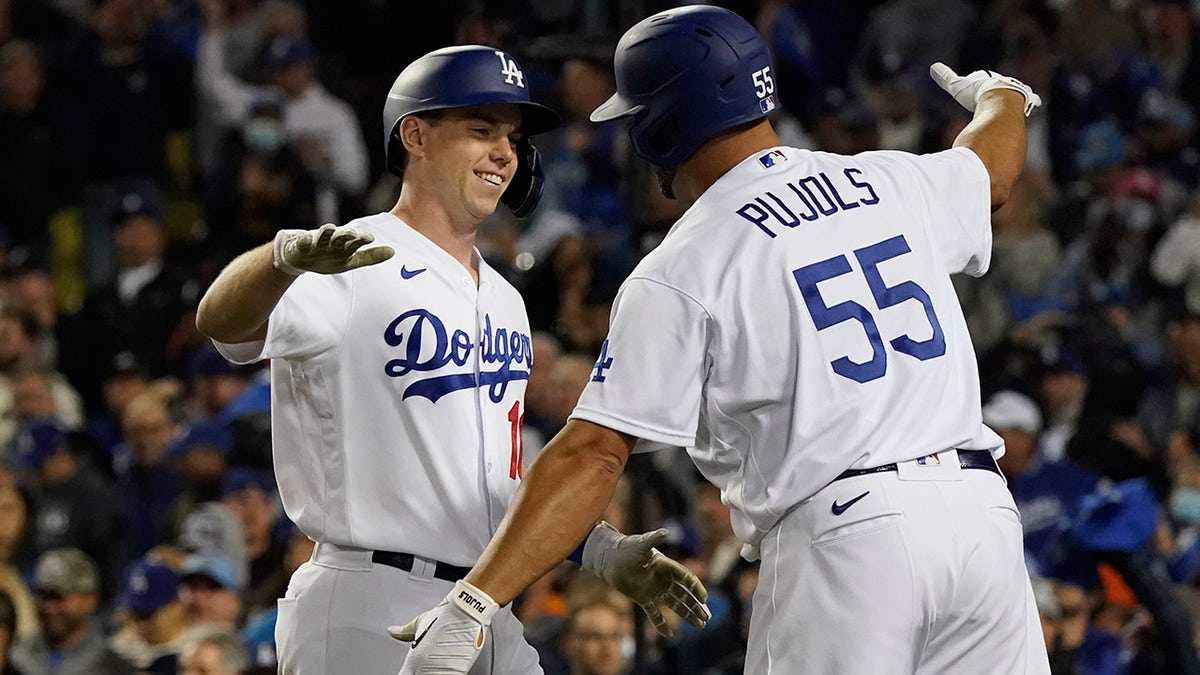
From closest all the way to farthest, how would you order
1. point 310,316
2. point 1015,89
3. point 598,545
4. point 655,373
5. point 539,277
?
point 655,373, point 310,316, point 598,545, point 1015,89, point 539,277

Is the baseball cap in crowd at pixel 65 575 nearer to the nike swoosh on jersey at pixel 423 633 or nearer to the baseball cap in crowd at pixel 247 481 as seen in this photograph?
the baseball cap in crowd at pixel 247 481

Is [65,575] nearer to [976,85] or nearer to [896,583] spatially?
[976,85]

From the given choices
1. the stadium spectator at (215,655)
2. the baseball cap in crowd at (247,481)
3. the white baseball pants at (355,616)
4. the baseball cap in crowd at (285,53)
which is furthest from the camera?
the baseball cap in crowd at (285,53)

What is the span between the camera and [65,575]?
7.15 metres

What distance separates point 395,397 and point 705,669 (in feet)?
9.20

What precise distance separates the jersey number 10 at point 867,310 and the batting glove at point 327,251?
841 millimetres

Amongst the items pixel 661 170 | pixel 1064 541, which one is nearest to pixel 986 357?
pixel 1064 541

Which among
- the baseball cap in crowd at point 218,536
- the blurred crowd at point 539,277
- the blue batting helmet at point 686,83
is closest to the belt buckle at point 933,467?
the blue batting helmet at point 686,83

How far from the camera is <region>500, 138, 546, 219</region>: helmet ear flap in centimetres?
454

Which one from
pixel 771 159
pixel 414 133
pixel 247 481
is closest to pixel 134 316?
pixel 247 481

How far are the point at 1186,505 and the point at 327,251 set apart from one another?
16.8 feet

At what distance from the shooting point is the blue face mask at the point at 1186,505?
7566 mm

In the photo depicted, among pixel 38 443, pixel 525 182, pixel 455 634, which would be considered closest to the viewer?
pixel 455 634

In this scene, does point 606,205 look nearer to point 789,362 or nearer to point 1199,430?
point 1199,430
